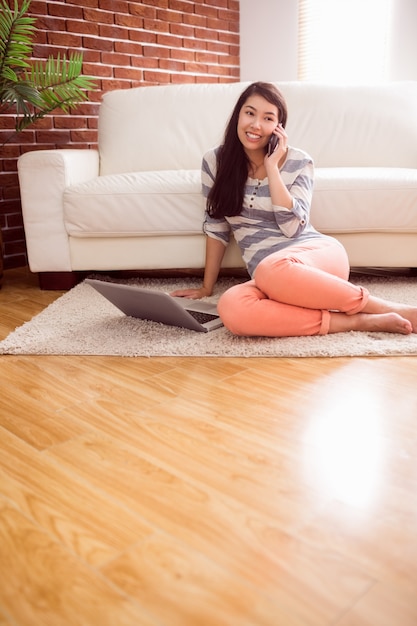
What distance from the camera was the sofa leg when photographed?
2375mm

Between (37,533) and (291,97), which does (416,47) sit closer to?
(291,97)

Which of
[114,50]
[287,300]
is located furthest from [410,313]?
[114,50]

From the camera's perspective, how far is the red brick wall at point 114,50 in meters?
3.00

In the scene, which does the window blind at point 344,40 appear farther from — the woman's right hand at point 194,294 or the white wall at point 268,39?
the woman's right hand at point 194,294

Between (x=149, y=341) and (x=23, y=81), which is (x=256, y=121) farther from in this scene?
(x=23, y=81)

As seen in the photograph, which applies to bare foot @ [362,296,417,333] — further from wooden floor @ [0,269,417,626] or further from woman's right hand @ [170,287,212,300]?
woman's right hand @ [170,287,212,300]

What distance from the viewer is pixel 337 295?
1.58 meters

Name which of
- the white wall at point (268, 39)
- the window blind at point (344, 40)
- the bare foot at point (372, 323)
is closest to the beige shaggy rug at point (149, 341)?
the bare foot at point (372, 323)

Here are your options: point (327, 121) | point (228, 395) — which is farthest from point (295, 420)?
point (327, 121)

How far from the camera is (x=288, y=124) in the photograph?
270cm

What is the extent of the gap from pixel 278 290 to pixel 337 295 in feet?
0.55

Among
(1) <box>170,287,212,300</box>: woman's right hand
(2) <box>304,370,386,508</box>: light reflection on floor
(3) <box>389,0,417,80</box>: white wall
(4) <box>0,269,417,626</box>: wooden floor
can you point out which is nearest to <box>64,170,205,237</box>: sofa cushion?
(1) <box>170,287,212,300</box>: woman's right hand

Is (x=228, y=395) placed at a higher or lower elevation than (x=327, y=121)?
lower

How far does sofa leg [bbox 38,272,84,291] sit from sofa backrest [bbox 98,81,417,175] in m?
0.64
